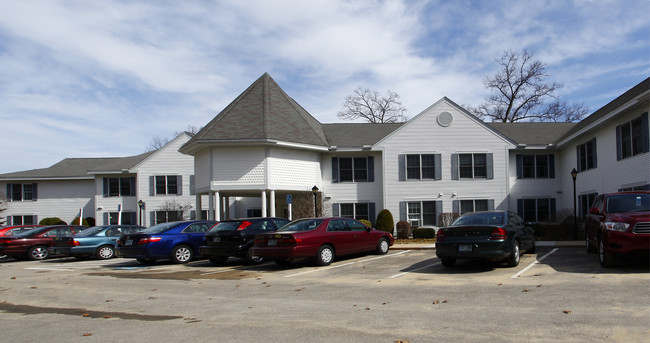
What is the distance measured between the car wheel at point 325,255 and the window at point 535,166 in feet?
55.9

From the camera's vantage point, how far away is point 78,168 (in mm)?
38750

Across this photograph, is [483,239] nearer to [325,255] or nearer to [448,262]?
[448,262]

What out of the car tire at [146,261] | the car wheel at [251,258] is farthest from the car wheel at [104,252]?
the car wheel at [251,258]

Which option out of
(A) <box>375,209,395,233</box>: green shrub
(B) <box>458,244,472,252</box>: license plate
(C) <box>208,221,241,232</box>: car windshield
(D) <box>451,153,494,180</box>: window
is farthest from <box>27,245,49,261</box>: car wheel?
(D) <box>451,153,494,180</box>: window

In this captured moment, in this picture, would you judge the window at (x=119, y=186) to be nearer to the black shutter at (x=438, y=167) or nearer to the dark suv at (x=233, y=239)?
the black shutter at (x=438, y=167)

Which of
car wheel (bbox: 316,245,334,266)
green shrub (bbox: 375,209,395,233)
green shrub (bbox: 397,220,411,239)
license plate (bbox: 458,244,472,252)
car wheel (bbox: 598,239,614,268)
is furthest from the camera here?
green shrub (bbox: 375,209,395,233)

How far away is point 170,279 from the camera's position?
1295 centimetres

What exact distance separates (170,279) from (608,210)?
10772 mm

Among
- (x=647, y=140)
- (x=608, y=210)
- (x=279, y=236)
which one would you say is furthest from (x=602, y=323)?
(x=647, y=140)

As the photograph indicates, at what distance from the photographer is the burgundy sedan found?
13891 mm

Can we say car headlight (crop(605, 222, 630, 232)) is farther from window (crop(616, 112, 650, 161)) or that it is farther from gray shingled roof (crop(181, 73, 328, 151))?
gray shingled roof (crop(181, 73, 328, 151))

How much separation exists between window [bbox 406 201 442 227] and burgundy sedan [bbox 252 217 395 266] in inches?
470

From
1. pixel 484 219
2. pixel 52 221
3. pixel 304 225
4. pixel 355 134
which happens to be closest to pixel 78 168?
pixel 52 221

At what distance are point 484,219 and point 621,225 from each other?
3.05 meters
